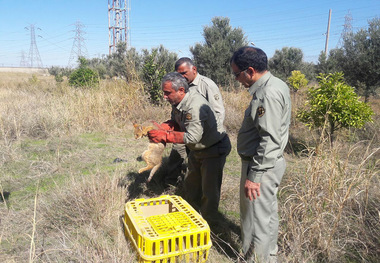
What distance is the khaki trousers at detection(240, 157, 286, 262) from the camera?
77.3 inches

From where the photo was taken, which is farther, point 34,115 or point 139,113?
point 139,113

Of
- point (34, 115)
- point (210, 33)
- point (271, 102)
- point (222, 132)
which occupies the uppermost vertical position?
point (210, 33)

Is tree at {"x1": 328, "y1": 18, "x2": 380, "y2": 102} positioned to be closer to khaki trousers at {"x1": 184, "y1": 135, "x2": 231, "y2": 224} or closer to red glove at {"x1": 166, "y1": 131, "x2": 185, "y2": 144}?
khaki trousers at {"x1": 184, "y1": 135, "x2": 231, "y2": 224}

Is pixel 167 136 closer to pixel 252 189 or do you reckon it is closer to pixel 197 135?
pixel 197 135

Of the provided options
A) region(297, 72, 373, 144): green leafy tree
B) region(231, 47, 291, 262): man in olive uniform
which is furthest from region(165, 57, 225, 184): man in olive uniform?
region(297, 72, 373, 144): green leafy tree

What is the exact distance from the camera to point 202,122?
8.27ft

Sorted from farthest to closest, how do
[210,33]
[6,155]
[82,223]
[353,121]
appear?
[210,33]
[353,121]
[6,155]
[82,223]

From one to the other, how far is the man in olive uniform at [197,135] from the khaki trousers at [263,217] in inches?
23.8

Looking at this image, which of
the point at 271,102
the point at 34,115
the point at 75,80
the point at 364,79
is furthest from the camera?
the point at 75,80

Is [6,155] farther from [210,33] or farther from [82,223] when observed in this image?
[210,33]

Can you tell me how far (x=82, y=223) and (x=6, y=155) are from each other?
9.78 feet

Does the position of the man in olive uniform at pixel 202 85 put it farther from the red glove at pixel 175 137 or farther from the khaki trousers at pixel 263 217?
the khaki trousers at pixel 263 217

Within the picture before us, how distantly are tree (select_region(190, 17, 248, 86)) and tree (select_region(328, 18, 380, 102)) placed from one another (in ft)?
18.4

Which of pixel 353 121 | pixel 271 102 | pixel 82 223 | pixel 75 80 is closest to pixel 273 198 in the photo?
pixel 271 102
